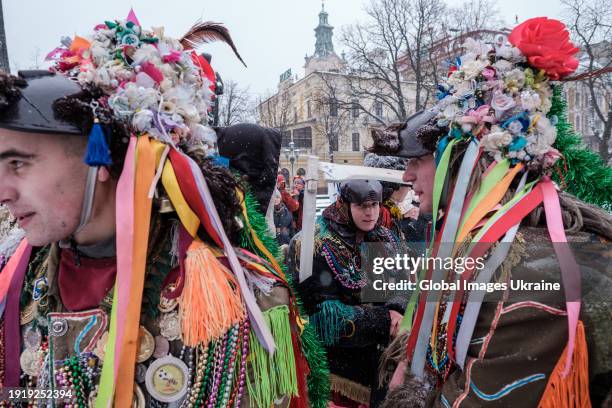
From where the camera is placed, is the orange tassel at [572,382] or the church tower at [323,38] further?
the church tower at [323,38]

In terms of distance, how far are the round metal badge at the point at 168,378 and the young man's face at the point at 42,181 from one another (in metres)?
0.56

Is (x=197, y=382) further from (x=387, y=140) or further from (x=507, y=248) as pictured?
(x=387, y=140)

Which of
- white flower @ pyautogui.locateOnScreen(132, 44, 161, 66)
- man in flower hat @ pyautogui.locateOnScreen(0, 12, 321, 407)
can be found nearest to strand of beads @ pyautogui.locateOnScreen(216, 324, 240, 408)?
man in flower hat @ pyautogui.locateOnScreen(0, 12, 321, 407)

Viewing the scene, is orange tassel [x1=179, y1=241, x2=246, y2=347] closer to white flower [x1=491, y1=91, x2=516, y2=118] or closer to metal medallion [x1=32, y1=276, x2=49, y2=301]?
metal medallion [x1=32, y1=276, x2=49, y2=301]

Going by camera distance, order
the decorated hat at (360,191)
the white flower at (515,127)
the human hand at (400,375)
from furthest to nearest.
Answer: the decorated hat at (360,191) < the human hand at (400,375) < the white flower at (515,127)

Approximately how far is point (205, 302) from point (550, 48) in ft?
5.92

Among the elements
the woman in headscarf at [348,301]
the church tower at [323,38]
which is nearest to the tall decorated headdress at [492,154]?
the woman in headscarf at [348,301]

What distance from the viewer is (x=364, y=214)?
10.7 ft

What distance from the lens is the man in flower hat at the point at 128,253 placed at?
1.45m

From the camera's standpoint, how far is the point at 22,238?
189 centimetres

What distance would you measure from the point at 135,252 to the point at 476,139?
5.05ft

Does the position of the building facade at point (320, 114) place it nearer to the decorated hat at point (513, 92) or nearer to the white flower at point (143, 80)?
the decorated hat at point (513, 92)

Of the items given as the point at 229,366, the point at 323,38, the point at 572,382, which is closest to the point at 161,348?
the point at 229,366

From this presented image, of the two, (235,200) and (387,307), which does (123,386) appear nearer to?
(235,200)
